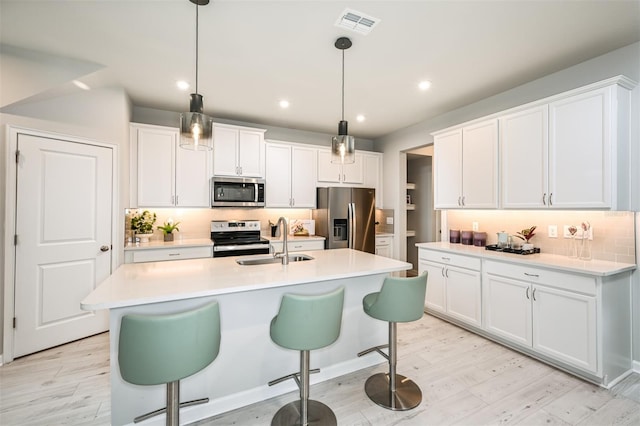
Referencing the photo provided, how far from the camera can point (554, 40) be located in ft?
7.63

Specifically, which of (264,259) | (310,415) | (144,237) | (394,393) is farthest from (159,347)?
(144,237)

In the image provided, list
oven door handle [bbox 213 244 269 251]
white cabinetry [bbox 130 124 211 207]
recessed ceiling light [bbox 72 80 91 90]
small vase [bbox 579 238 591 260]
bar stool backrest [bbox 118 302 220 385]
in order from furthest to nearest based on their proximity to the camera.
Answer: oven door handle [bbox 213 244 269 251]
white cabinetry [bbox 130 124 211 207]
recessed ceiling light [bbox 72 80 91 90]
small vase [bbox 579 238 591 260]
bar stool backrest [bbox 118 302 220 385]

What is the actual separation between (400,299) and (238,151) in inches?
125

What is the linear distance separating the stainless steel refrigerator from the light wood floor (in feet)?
6.49

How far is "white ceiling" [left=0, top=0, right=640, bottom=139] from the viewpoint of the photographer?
2.00 m

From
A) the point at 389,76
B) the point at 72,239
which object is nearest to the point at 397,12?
the point at 389,76

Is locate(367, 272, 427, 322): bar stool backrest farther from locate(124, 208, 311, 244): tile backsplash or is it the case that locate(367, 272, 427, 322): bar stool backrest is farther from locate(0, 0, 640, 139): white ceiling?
locate(124, 208, 311, 244): tile backsplash

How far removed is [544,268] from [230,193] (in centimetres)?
367

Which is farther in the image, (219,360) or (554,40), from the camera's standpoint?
(554,40)

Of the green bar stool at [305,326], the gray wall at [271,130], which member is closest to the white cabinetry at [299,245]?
the gray wall at [271,130]

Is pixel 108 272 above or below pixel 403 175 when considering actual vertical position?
below

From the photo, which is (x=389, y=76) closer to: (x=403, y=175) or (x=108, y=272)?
(x=403, y=175)

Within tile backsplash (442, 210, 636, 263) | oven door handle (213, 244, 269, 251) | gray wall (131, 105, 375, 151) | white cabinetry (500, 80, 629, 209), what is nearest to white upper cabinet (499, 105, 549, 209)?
white cabinetry (500, 80, 629, 209)

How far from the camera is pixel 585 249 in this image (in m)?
2.68
